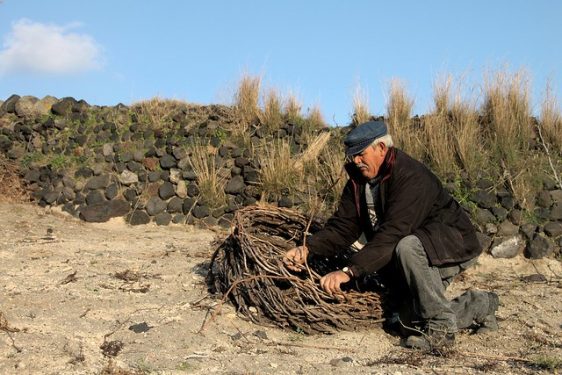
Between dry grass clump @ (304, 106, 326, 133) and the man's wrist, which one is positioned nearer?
the man's wrist

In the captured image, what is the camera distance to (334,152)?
27.8 ft

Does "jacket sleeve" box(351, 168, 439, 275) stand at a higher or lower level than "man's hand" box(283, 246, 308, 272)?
higher

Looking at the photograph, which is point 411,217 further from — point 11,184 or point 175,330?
point 11,184

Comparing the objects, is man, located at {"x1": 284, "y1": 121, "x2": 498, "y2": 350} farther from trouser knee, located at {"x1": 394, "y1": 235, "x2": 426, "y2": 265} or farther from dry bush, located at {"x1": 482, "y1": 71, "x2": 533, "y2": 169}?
dry bush, located at {"x1": 482, "y1": 71, "x2": 533, "y2": 169}

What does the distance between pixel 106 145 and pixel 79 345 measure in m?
6.10

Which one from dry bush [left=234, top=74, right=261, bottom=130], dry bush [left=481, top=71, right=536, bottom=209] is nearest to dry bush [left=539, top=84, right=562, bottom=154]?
dry bush [left=481, top=71, right=536, bottom=209]

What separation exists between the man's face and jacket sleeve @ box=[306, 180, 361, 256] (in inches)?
12.9

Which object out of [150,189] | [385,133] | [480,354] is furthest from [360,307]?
[150,189]

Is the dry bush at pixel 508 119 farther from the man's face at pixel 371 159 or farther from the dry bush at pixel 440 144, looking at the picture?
the man's face at pixel 371 159

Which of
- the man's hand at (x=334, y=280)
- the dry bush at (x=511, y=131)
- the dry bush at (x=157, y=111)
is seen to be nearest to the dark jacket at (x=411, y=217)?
the man's hand at (x=334, y=280)

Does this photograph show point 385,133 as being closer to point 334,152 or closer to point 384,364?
point 384,364

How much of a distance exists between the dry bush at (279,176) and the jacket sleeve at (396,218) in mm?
4279

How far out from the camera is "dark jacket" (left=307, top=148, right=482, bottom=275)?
154 inches

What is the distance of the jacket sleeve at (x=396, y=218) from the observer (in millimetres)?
3900
